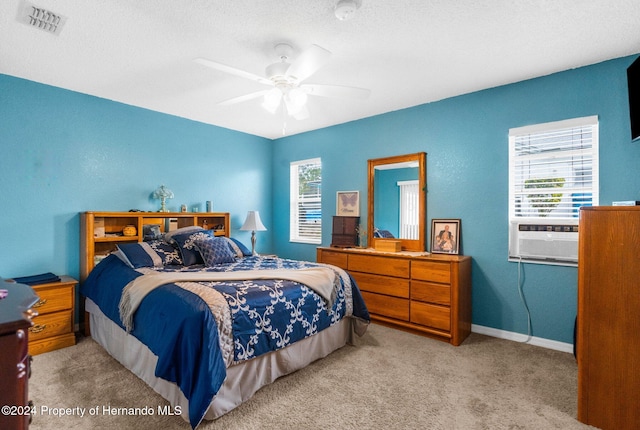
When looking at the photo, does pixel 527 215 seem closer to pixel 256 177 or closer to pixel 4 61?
pixel 256 177

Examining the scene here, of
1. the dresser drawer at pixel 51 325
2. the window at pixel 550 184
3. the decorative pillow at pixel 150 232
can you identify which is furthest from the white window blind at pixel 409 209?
the dresser drawer at pixel 51 325

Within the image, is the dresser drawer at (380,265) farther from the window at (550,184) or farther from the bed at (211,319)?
the window at (550,184)

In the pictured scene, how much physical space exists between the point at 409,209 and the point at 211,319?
278cm

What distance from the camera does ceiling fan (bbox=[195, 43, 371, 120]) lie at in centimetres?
219

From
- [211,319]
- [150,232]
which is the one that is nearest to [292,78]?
[211,319]

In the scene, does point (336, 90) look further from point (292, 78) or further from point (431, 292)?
point (431, 292)

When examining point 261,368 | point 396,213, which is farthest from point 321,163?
point 261,368

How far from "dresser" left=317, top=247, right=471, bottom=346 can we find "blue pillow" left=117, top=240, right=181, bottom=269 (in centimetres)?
207

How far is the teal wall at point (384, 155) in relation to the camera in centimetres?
289

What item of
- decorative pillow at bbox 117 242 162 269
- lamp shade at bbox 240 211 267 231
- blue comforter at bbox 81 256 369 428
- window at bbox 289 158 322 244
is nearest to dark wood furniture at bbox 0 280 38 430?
blue comforter at bbox 81 256 369 428

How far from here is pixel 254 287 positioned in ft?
7.60

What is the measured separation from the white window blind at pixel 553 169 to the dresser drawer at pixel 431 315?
3.91 feet

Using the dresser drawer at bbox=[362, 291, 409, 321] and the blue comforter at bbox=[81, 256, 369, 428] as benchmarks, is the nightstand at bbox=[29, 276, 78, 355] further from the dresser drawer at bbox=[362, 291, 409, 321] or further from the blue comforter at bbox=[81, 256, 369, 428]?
the dresser drawer at bbox=[362, 291, 409, 321]

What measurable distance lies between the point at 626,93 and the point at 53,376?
5158mm
